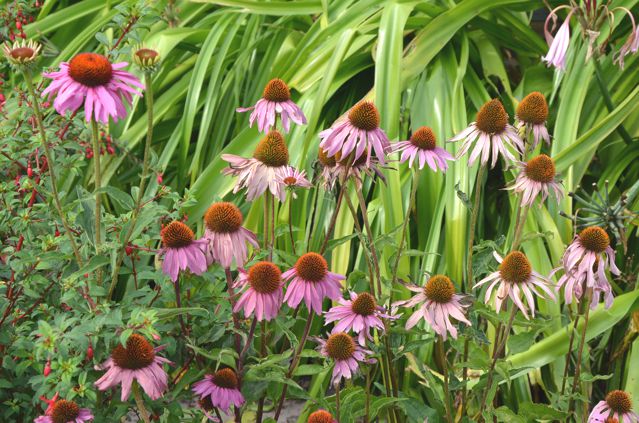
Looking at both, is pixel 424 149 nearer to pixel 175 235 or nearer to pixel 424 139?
pixel 424 139

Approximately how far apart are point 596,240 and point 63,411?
85 centimetres

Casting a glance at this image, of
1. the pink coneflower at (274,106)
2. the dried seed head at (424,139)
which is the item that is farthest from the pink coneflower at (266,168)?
the dried seed head at (424,139)

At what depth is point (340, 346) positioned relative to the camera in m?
1.39

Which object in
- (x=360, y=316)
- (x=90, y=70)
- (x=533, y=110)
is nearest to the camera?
(x=90, y=70)

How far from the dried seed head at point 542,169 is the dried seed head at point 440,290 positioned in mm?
238

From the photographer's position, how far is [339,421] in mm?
1471

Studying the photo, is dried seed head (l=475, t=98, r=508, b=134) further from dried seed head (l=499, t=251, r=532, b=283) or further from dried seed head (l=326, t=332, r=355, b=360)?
dried seed head (l=326, t=332, r=355, b=360)

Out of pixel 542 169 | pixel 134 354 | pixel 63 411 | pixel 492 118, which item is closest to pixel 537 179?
pixel 542 169

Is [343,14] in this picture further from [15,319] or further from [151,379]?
[151,379]

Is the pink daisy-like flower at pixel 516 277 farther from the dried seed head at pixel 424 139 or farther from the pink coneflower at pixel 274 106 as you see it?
the pink coneflower at pixel 274 106

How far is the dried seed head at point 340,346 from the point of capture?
1.39 m

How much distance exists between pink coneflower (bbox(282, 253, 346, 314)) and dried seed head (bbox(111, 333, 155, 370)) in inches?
8.3

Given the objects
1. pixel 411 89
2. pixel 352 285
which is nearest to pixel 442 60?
pixel 411 89

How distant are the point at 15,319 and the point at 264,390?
18.6 inches
